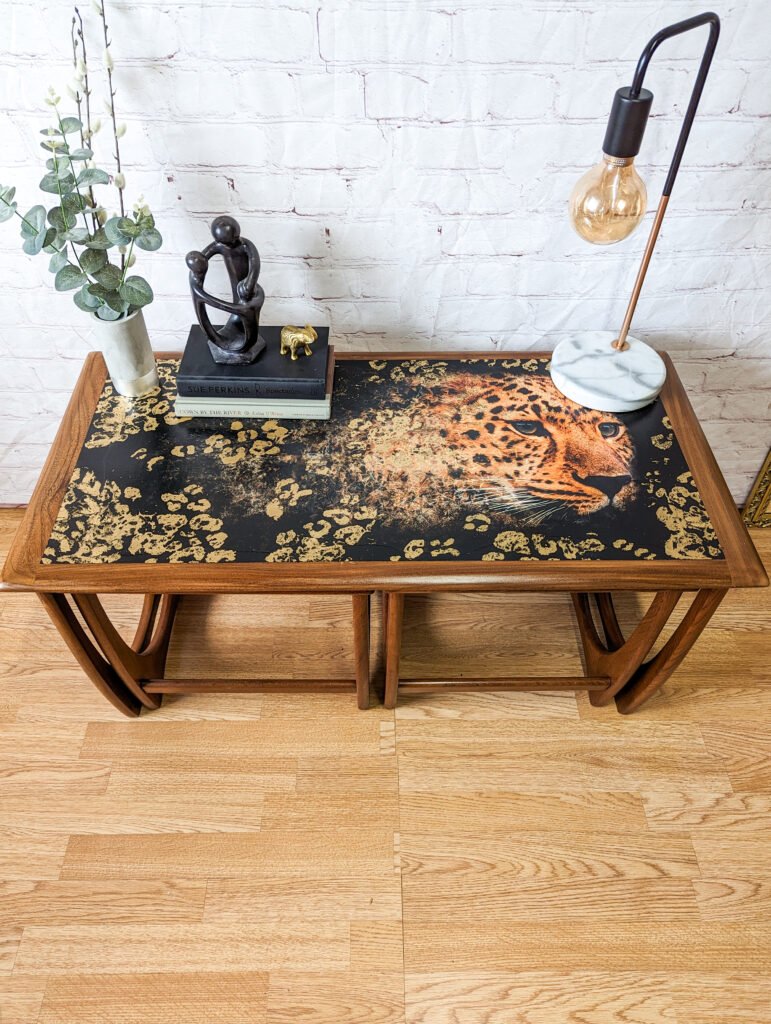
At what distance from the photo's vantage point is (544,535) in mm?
1198

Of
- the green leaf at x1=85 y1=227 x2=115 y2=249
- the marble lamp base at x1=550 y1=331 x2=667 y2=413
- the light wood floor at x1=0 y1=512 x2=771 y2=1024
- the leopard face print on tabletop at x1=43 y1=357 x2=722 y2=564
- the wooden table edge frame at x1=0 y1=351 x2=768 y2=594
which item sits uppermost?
the green leaf at x1=85 y1=227 x2=115 y2=249

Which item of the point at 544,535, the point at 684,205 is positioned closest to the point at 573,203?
the point at 684,205

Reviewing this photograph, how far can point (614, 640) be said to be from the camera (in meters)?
1.60

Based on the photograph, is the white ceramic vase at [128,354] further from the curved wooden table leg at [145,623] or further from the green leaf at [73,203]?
the curved wooden table leg at [145,623]

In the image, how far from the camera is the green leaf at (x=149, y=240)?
3.88 ft

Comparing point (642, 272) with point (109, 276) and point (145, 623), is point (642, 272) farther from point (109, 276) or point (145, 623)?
point (145, 623)

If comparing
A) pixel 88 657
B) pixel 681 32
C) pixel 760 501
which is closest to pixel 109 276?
pixel 88 657

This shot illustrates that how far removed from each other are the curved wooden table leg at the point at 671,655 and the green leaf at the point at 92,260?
3.66 feet

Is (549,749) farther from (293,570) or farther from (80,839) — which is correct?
(80,839)

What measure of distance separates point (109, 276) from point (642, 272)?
89 cm

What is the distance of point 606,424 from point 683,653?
448 millimetres

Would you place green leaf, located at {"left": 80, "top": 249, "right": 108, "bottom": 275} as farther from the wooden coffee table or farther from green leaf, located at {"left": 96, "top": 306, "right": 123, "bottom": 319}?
the wooden coffee table

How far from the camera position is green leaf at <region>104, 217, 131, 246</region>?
117 cm

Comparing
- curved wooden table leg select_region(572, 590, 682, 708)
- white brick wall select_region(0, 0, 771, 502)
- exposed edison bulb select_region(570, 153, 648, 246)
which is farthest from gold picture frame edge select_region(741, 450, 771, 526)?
exposed edison bulb select_region(570, 153, 648, 246)
